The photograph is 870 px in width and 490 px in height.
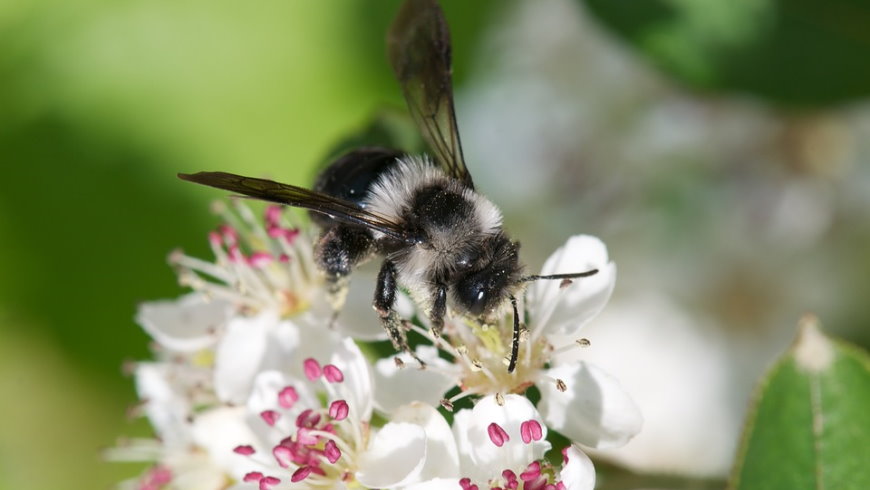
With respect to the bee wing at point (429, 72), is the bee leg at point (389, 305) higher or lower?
lower

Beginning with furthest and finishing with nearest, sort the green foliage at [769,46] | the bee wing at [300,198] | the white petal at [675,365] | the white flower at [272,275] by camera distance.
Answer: the white petal at [675,365] → the green foliage at [769,46] → the white flower at [272,275] → the bee wing at [300,198]

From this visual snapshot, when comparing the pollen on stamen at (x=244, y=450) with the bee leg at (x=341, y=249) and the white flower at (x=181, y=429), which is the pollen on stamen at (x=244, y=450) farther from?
the bee leg at (x=341, y=249)

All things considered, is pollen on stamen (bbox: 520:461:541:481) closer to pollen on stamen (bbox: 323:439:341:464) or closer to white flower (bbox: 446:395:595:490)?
white flower (bbox: 446:395:595:490)

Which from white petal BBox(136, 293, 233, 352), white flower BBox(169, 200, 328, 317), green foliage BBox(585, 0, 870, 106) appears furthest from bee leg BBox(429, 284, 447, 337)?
green foliage BBox(585, 0, 870, 106)

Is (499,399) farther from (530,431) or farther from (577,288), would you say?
(577,288)

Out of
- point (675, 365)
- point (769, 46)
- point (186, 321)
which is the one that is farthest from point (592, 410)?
point (675, 365)

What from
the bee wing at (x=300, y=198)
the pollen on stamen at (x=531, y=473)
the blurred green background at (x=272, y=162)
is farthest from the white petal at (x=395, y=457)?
the blurred green background at (x=272, y=162)
